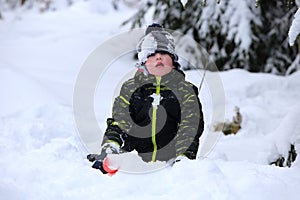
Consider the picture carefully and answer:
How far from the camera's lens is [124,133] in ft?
10.7

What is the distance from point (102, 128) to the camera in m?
5.32

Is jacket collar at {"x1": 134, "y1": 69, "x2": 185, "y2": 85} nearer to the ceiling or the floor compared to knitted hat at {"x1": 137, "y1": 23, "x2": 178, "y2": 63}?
nearer to the floor

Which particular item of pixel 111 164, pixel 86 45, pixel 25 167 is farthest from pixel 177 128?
pixel 86 45

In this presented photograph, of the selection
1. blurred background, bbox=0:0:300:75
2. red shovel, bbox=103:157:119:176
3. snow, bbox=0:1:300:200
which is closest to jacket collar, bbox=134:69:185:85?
snow, bbox=0:1:300:200

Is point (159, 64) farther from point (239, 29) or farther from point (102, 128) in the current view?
Result: point (239, 29)

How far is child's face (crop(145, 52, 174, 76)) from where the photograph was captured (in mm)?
3223

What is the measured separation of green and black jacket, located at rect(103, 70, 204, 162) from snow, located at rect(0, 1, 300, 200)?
0.32 meters

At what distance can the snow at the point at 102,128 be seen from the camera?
8.13ft

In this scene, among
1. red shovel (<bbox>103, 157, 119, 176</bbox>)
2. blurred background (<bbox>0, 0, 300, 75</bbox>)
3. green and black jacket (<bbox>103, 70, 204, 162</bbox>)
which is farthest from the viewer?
blurred background (<bbox>0, 0, 300, 75</bbox>)

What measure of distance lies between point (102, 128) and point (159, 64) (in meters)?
2.30

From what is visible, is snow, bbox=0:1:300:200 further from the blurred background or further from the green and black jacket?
the blurred background

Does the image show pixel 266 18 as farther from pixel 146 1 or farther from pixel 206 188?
pixel 206 188

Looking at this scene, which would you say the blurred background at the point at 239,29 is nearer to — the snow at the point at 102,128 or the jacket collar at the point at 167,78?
the snow at the point at 102,128

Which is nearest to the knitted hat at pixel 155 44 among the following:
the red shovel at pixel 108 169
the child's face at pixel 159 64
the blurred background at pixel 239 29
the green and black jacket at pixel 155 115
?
the child's face at pixel 159 64
